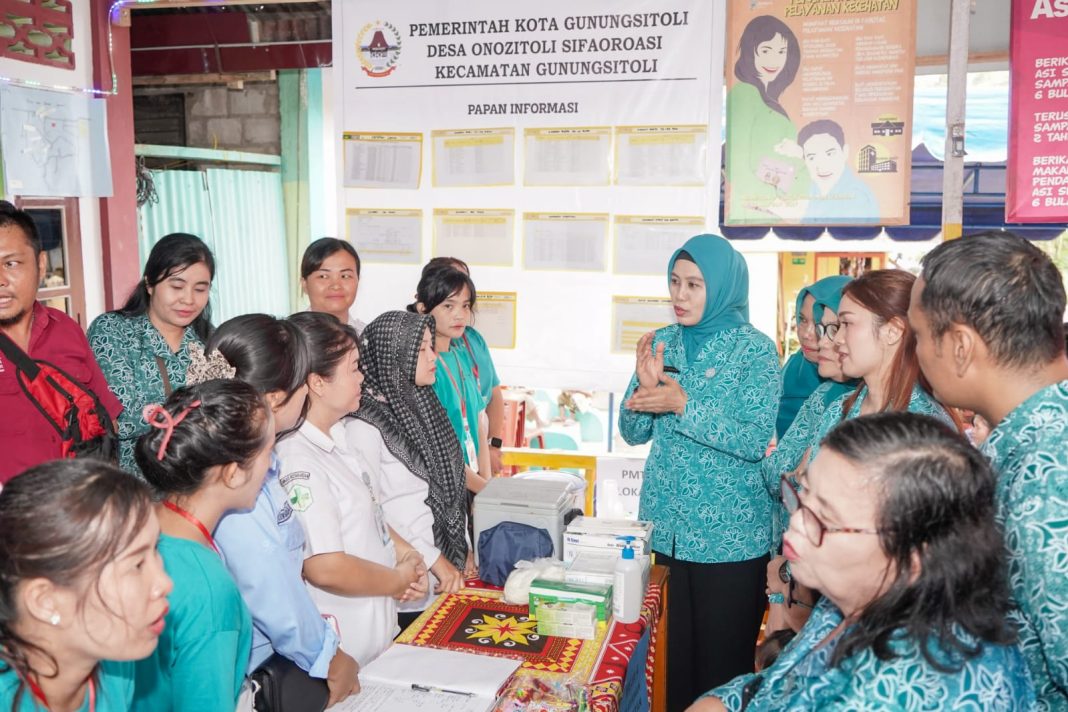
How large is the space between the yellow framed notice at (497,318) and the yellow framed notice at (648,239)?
22.3 inches

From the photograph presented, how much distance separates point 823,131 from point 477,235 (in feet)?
5.54

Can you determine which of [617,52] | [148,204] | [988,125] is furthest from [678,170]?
[148,204]

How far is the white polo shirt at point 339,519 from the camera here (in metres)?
2.05

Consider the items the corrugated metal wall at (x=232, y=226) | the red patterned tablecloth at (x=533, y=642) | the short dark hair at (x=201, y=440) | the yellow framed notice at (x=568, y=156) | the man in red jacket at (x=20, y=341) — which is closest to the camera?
the short dark hair at (x=201, y=440)

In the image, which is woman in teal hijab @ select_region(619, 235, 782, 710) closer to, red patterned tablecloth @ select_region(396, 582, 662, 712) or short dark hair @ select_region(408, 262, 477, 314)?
red patterned tablecloth @ select_region(396, 582, 662, 712)

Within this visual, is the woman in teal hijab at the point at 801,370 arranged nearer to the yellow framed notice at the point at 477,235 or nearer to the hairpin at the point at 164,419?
the yellow framed notice at the point at 477,235

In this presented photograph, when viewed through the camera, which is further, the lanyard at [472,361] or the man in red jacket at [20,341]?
the lanyard at [472,361]

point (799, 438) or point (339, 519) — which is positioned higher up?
point (799, 438)

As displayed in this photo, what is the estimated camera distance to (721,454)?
2.83 meters

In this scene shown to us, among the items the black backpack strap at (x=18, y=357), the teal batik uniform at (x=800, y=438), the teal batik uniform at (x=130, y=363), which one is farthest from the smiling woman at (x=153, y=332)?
the teal batik uniform at (x=800, y=438)

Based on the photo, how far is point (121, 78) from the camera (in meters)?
4.33

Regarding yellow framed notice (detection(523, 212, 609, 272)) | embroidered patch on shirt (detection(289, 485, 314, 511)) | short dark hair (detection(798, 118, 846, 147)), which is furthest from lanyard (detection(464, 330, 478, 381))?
embroidered patch on shirt (detection(289, 485, 314, 511))

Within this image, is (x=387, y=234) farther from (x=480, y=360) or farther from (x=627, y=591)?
(x=627, y=591)

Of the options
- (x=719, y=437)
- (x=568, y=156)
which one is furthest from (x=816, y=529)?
(x=568, y=156)
